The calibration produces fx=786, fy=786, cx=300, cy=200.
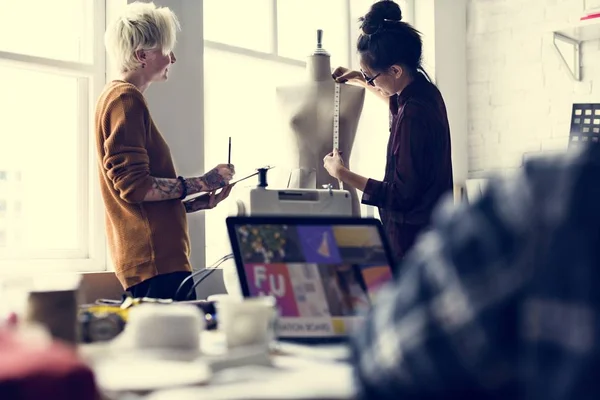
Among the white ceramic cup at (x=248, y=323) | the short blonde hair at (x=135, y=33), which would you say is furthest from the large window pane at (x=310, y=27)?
the white ceramic cup at (x=248, y=323)

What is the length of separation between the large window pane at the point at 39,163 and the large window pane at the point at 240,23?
90 cm

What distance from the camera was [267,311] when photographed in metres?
1.23

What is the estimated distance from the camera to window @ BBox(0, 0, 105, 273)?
3.05 meters

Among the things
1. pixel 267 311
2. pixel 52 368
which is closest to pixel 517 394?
pixel 52 368

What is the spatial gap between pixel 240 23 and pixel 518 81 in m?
1.71

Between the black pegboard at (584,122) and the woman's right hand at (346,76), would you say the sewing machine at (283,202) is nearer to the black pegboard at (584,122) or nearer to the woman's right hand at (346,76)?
the woman's right hand at (346,76)

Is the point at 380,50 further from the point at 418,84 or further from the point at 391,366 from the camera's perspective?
the point at 391,366

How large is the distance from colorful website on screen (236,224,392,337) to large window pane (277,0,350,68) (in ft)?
9.31

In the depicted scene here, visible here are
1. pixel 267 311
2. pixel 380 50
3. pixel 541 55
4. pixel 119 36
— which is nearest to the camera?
pixel 267 311

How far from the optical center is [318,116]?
307 cm

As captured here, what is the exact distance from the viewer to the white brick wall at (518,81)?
4.41 metres

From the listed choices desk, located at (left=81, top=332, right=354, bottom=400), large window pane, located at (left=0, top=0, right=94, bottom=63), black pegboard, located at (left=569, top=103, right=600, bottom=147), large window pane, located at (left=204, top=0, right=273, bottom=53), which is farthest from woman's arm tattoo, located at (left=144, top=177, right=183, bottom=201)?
black pegboard, located at (left=569, top=103, right=600, bottom=147)

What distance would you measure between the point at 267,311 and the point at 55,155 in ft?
7.22

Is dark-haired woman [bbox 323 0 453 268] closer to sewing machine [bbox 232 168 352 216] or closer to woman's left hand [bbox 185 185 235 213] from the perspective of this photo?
sewing machine [bbox 232 168 352 216]
